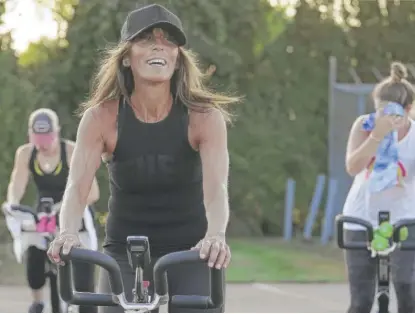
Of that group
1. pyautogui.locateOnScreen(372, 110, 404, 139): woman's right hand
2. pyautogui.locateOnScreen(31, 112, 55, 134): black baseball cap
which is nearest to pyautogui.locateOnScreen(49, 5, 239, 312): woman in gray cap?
pyautogui.locateOnScreen(372, 110, 404, 139): woman's right hand

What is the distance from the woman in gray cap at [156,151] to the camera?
371 centimetres

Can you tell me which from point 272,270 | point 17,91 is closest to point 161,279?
point 272,270

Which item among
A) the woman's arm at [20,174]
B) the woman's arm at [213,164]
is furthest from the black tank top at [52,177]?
the woman's arm at [213,164]

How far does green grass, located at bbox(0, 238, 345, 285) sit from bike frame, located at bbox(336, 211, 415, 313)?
6.83 metres

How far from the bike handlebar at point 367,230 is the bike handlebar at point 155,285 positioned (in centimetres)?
212

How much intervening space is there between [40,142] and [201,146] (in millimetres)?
4039

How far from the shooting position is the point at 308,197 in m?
19.2

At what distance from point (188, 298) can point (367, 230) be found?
93.6 inches

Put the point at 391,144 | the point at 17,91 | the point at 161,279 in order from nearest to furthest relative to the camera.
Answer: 1. the point at 161,279
2. the point at 391,144
3. the point at 17,91

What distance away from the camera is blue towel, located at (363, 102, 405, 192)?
5703 millimetres

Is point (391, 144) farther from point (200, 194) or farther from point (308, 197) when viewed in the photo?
point (308, 197)

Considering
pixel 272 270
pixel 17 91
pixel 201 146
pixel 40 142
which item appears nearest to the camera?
pixel 201 146

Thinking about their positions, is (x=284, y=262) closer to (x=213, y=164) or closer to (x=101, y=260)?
(x=213, y=164)

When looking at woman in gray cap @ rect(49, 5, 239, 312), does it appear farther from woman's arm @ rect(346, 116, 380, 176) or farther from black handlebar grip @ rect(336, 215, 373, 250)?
woman's arm @ rect(346, 116, 380, 176)
